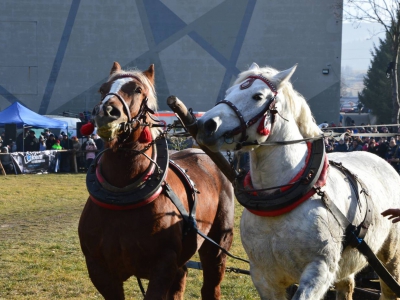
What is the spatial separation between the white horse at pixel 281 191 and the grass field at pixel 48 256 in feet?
8.74

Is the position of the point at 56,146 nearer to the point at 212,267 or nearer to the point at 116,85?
the point at 212,267

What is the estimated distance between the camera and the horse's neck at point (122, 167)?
5.12m

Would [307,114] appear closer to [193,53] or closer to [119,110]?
[119,110]

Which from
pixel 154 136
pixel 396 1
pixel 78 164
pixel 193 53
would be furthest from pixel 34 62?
pixel 154 136

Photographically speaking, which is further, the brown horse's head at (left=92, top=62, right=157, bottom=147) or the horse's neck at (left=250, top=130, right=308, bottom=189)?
the brown horse's head at (left=92, top=62, right=157, bottom=147)

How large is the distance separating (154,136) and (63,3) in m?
34.6

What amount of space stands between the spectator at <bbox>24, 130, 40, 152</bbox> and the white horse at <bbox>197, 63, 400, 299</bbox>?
2225cm

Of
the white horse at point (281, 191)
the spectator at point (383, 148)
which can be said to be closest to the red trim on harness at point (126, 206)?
the white horse at point (281, 191)

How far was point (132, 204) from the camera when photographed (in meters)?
5.03

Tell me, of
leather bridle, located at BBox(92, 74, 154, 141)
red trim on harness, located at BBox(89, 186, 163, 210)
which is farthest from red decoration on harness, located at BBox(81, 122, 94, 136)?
red trim on harness, located at BBox(89, 186, 163, 210)

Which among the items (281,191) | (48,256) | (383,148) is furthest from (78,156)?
(281,191)

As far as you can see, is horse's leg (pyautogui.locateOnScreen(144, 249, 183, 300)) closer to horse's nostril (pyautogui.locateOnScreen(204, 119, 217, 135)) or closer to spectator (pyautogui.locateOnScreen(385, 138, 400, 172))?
horse's nostril (pyautogui.locateOnScreen(204, 119, 217, 135))

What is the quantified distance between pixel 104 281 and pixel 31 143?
21678 millimetres

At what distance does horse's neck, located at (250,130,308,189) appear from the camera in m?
4.44
